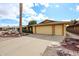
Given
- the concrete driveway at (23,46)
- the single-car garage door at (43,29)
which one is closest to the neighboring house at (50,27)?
the single-car garage door at (43,29)

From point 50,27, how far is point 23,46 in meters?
0.80

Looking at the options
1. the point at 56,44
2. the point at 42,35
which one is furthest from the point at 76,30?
the point at 42,35

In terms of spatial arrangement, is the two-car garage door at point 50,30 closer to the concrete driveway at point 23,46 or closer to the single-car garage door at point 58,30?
the single-car garage door at point 58,30

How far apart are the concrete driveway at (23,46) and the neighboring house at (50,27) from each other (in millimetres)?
241

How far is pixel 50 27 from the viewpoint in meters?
3.24

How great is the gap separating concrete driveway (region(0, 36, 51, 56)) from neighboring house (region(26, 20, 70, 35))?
0.79 ft

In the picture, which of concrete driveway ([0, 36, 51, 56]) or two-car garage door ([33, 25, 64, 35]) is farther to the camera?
two-car garage door ([33, 25, 64, 35])

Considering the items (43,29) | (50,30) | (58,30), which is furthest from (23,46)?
(58,30)

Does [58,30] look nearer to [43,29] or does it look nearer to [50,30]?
[50,30]

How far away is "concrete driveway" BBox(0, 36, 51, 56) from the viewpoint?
3041 mm

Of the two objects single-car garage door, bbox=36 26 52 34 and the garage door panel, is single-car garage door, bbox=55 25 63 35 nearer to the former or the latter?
the garage door panel

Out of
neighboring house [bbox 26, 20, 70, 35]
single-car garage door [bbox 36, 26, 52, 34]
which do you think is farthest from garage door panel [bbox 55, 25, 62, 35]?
single-car garage door [bbox 36, 26, 52, 34]

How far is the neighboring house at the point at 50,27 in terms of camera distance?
3.11 metres

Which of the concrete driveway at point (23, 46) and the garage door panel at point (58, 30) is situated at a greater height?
the garage door panel at point (58, 30)
